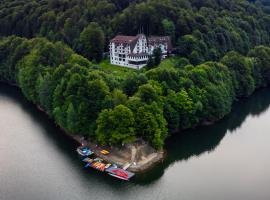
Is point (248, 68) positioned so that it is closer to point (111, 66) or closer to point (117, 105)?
point (111, 66)

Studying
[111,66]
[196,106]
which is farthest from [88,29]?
[196,106]

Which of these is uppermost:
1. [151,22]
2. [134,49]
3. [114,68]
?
[151,22]

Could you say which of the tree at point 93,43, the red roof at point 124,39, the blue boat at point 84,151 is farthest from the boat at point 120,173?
the tree at point 93,43

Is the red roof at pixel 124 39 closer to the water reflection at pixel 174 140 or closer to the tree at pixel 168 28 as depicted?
the tree at pixel 168 28

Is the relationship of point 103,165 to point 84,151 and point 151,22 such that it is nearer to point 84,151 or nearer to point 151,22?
point 84,151

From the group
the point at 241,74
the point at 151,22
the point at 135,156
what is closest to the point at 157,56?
the point at 151,22

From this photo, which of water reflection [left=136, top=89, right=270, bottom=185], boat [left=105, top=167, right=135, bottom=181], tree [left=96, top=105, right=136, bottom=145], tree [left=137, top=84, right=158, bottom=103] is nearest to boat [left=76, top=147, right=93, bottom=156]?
tree [left=96, top=105, right=136, bottom=145]
